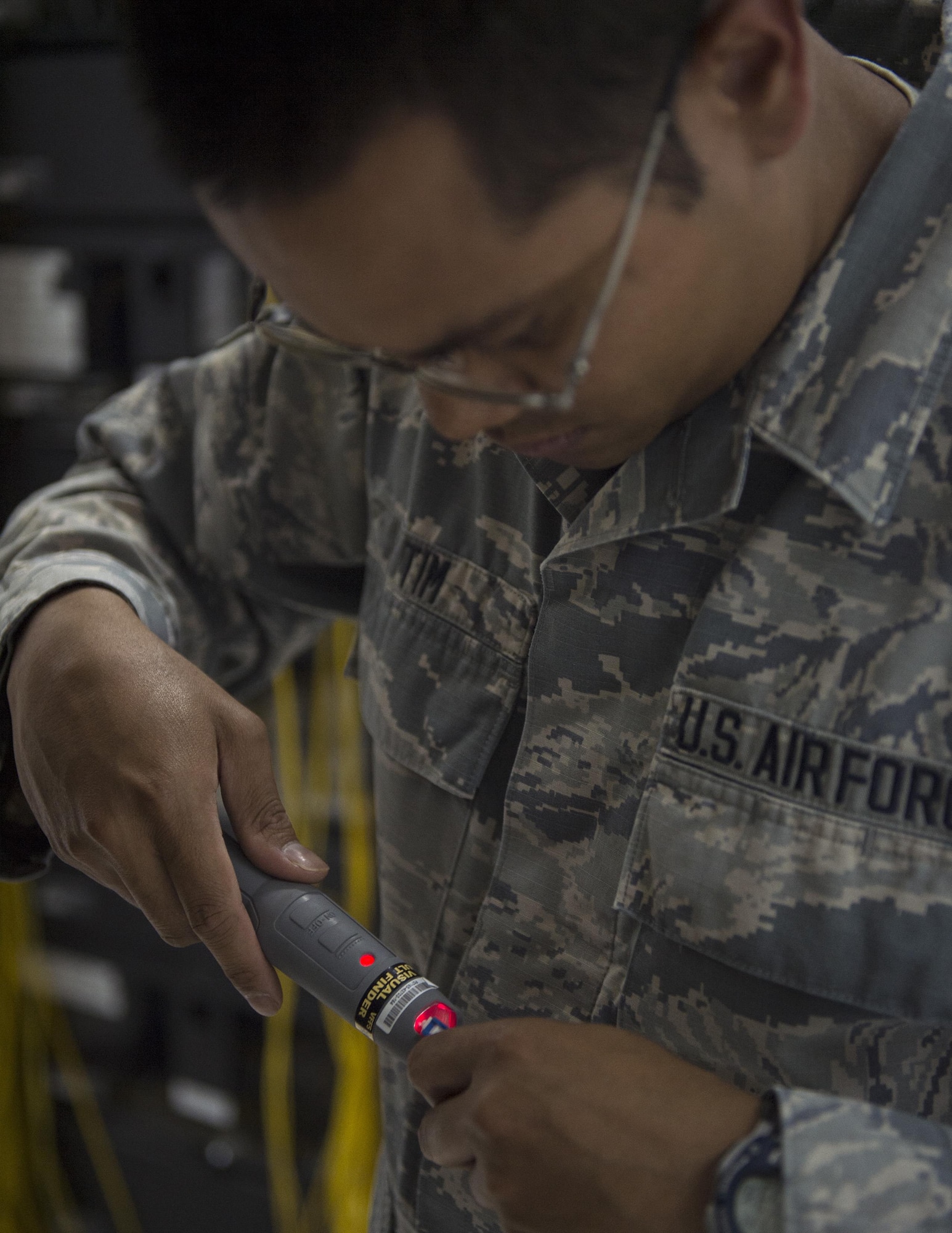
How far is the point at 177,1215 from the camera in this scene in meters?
1.74

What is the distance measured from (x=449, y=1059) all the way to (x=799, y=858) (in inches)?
8.9

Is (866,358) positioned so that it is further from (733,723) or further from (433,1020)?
(433,1020)

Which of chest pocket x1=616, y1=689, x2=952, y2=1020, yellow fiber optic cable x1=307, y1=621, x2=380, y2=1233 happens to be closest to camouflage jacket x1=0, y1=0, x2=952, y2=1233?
chest pocket x1=616, y1=689, x2=952, y2=1020

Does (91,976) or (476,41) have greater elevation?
(476,41)

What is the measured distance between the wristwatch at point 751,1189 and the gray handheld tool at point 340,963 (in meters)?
0.19

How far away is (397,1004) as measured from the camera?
658 mm

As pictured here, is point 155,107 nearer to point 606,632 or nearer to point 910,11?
point 606,632

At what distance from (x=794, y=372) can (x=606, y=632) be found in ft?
0.61

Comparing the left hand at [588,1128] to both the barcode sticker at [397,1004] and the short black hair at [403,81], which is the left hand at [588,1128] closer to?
the barcode sticker at [397,1004]

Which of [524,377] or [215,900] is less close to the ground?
[524,377]

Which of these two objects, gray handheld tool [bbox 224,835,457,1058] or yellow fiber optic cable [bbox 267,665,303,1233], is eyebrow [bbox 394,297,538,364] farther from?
yellow fiber optic cable [bbox 267,665,303,1233]

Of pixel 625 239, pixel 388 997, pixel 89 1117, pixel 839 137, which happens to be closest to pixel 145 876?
pixel 388 997

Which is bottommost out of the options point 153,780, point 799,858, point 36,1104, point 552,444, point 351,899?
point 36,1104

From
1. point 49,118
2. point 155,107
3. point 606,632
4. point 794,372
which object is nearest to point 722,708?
point 606,632
